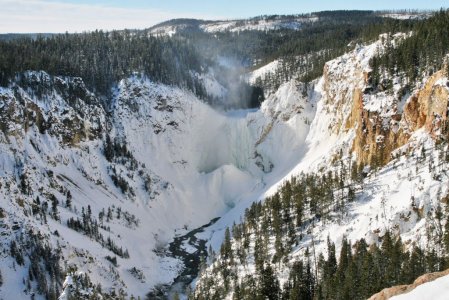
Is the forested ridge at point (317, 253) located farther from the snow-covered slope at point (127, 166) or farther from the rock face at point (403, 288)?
the rock face at point (403, 288)

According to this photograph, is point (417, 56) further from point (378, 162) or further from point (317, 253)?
point (317, 253)

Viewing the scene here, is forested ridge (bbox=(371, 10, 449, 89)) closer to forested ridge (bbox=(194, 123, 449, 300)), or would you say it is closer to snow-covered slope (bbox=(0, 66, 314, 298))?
forested ridge (bbox=(194, 123, 449, 300))

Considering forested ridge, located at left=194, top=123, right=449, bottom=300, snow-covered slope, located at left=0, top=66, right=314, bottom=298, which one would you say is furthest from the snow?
snow-covered slope, located at left=0, top=66, right=314, bottom=298

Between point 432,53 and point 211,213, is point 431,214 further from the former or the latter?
point 211,213

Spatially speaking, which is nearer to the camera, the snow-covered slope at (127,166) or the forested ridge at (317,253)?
the forested ridge at (317,253)

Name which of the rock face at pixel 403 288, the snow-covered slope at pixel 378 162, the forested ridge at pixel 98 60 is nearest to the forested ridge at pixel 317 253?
the snow-covered slope at pixel 378 162

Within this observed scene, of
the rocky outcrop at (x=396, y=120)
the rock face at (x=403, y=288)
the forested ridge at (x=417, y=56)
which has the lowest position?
the rocky outcrop at (x=396, y=120)

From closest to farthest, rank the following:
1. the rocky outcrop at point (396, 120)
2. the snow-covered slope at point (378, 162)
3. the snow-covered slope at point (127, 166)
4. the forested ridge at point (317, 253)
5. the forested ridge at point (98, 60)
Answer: the forested ridge at point (317, 253), the snow-covered slope at point (378, 162), the rocky outcrop at point (396, 120), the snow-covered slope at point (127, 166), the forested ridge at point (98, 60)

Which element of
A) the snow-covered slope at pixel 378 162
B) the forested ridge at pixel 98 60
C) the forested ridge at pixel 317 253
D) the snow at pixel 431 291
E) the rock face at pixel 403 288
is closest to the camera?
the snow at pixel 431 291

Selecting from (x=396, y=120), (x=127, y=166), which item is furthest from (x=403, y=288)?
(x=127, y=166)
